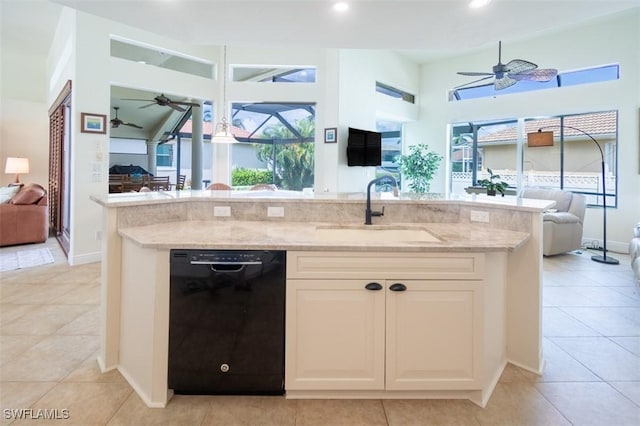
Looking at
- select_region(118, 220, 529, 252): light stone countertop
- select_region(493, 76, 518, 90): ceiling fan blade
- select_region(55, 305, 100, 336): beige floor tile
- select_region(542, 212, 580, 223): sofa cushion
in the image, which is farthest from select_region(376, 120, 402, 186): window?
select_region(55, 305, 100, 336): beige floor tile

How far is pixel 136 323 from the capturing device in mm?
1993

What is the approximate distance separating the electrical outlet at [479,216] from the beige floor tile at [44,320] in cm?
319

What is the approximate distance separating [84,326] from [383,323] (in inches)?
94.3

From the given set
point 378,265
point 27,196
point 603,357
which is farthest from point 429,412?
point 27,196

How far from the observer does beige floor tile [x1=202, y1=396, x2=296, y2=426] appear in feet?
5.78

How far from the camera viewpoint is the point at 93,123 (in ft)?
15.4

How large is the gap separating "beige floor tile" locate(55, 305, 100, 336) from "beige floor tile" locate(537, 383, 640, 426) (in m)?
3.03

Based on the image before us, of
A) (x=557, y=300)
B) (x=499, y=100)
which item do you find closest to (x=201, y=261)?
(x=557, y=300)

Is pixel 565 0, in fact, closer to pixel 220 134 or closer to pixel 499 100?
pixel 220 134

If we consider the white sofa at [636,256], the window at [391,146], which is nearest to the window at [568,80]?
the window at [391,146]

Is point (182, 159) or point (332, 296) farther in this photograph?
point (182, 159)

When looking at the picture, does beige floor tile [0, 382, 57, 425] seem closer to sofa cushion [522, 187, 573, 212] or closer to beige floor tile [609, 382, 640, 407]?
beige floor tile [609, 382, 640, 407]

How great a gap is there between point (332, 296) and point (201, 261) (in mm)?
679

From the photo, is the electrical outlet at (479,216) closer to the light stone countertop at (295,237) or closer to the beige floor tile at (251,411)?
the light stone countertop at (295,237)
